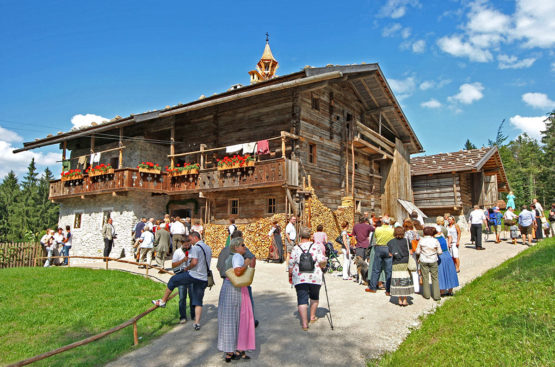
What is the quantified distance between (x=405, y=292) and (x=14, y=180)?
204 feet

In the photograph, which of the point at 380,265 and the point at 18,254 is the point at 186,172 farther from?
the point at 380,265

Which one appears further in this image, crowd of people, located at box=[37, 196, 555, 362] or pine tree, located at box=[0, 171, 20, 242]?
pine tree, located at box=[0, 171, 20, 242]

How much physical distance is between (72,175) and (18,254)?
537 cm

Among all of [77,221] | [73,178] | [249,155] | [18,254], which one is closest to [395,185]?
[249,155]

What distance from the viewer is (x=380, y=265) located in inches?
351

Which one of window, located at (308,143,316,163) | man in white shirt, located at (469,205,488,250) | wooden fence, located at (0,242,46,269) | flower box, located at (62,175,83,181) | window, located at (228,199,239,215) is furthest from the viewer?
flower box, located at (62,175,83,181)

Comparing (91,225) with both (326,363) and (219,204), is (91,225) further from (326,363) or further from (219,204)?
(326,363)

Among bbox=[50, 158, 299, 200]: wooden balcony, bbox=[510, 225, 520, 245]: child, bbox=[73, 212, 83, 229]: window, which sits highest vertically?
bbox=[50, 158, 299, 200]: wooden balcony

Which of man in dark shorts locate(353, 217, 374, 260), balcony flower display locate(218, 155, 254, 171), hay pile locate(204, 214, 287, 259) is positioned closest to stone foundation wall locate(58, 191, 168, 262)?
hay pile locate(204, 214, 287, 259)

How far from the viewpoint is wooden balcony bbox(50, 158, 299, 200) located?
15.4 meters

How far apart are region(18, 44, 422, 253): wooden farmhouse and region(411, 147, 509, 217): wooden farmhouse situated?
320 cm

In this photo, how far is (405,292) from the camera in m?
7.58

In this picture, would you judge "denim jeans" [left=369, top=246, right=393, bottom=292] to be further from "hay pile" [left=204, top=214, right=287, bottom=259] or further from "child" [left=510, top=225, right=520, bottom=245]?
"child" [left=510, top=225, right=520, bottom=245]

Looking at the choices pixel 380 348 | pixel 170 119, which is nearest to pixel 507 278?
pixel 380 348
